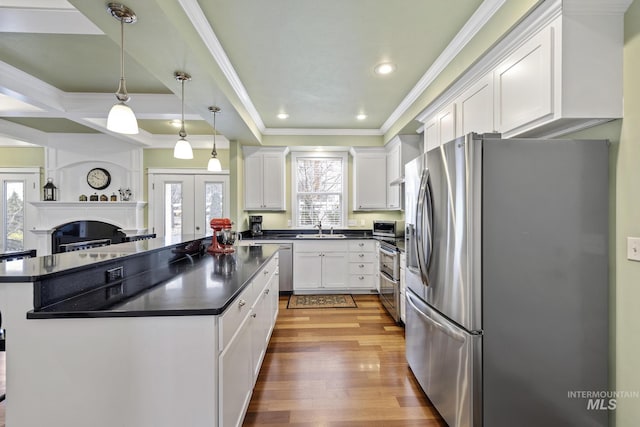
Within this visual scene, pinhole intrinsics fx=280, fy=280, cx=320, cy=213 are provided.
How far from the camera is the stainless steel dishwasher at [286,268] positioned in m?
4.40

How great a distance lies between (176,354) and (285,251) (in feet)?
10.6

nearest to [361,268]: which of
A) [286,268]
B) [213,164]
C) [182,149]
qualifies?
[286,268]

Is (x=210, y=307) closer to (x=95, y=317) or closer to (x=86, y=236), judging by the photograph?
(x=95, y=317)

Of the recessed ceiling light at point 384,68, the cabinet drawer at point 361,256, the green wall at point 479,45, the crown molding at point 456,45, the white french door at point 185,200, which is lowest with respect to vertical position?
the cabinet drawer at point 361,256

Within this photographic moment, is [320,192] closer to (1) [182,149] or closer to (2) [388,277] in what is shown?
(2) [388,277]

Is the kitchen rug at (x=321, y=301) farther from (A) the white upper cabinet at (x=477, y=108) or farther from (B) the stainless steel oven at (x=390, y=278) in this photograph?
(A) the white upper cabinet at (x=477, y=108)

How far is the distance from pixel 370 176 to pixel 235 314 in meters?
3.65

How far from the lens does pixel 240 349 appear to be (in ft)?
5.13

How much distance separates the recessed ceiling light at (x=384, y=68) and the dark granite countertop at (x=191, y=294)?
2058mm

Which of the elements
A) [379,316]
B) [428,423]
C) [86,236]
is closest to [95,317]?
[428,423]

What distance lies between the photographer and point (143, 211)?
545cm

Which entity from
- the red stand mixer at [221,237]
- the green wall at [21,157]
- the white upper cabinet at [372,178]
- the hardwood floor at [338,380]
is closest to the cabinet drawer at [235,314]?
the hardwood floor at [338,380]

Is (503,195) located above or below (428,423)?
above

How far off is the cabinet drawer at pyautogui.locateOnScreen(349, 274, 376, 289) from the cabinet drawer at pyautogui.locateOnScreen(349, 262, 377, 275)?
5cm
